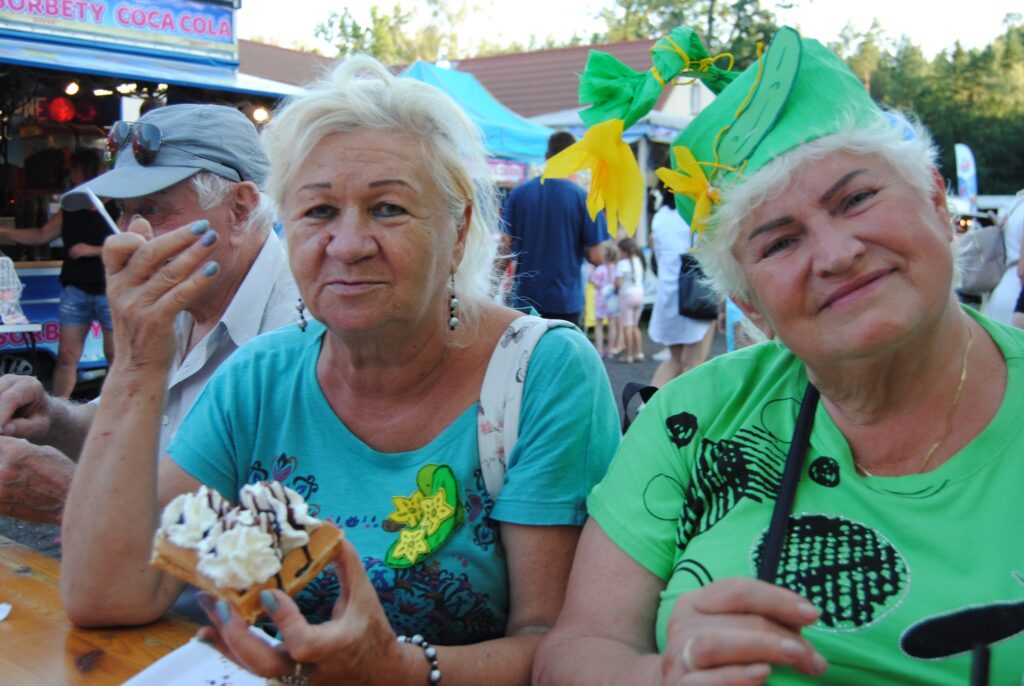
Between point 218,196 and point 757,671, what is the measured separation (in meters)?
1.99

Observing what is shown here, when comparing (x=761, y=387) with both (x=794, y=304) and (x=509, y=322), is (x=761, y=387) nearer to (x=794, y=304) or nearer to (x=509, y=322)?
(x=794, y=304)

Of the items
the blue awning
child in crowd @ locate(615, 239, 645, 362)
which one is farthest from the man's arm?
child in crowd @ locate(615, 239, 645, 362)

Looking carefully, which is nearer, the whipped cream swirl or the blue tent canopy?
the whipped cream swirl

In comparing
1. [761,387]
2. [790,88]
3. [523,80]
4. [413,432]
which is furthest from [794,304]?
[523,80]

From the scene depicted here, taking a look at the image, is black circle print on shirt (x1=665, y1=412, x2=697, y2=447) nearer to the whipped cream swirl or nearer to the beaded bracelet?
the beaded bracelet

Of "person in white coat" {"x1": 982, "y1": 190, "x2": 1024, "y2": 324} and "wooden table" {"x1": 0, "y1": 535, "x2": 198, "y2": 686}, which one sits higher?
"person in white coat" {"x1": 982, "y1": 190, "x2": 1024, "y2": 324}

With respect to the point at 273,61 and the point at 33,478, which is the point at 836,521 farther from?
the point at 273,61

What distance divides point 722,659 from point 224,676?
86cm

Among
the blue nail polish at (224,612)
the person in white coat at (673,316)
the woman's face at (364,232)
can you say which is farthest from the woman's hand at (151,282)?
the person in white coat at (673,316)

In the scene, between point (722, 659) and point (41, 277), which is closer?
point (722, 659)

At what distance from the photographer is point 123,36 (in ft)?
25.6

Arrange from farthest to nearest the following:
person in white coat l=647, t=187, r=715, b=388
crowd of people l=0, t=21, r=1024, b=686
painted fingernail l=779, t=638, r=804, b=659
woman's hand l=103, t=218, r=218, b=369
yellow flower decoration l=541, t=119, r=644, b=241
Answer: person in white coat l=647, t=187, r=715, b=388
yellow flower decoration l=541, t=119, r=644, b=241
woman's hand l=103, t=218, r=218, b=369
crowd of people l=0, t=21, r=1024, b=686
painted fingernail l=779, t=638, r=804, b=659

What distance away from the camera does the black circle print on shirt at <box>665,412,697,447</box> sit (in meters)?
1.71

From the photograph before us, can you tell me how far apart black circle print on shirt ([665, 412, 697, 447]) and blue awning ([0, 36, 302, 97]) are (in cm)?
544
